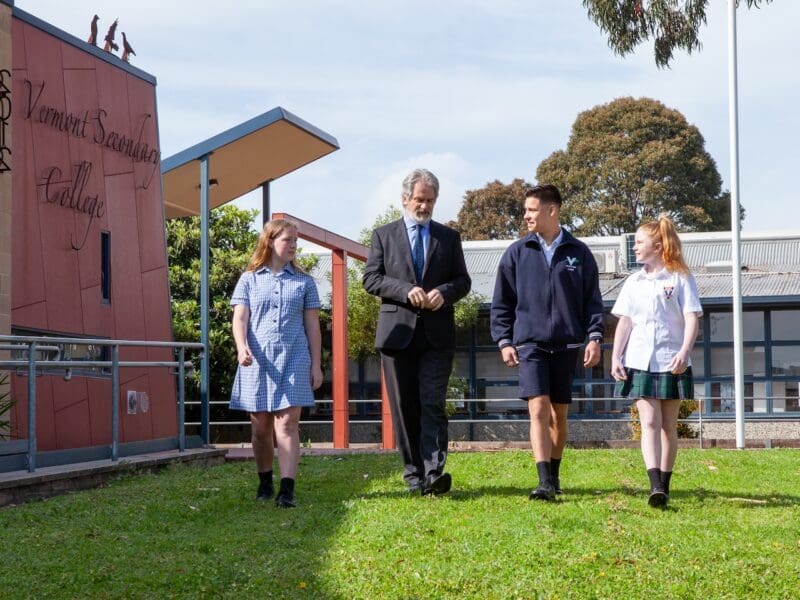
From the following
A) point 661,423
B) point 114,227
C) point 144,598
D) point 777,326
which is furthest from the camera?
point 777,326

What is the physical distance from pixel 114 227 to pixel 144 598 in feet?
25.3

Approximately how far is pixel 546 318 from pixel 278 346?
150 centimetres

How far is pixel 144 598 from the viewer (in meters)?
4.75

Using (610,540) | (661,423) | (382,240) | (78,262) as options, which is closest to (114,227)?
(78,262)

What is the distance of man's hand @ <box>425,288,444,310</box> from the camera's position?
697 centimetres

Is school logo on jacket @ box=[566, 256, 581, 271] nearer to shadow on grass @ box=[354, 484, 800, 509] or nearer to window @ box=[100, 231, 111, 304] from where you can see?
shadow on grass @ box=[354, 484, 800, 509]

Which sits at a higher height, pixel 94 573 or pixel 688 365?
pixel 688 365

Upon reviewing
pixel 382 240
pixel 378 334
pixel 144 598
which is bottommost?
pixel 144 598

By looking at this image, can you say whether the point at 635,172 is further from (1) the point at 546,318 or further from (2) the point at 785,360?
(1) the point at 546,318

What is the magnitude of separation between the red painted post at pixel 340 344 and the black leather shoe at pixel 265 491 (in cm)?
982

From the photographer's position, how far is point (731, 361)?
89.9ft

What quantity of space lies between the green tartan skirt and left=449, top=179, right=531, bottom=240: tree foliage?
39.5 metres

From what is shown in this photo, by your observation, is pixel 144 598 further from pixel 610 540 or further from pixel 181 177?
pixel 181 177

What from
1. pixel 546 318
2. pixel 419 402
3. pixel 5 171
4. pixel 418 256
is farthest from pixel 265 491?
pixel 5 171
